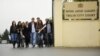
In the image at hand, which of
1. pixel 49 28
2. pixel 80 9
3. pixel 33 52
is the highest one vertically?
pixel 80 9

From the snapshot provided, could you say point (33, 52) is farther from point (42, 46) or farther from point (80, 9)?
point (80, 9)

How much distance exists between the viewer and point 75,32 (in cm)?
1202

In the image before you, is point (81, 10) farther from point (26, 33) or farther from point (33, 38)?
point (26, 33)

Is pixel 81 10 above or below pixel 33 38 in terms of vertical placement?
above

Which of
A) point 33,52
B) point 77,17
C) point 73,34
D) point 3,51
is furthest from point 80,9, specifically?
point 3,51

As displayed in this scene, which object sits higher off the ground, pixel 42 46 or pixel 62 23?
pixel 62 23

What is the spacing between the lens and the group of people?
1127 centimetres

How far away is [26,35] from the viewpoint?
11.3m

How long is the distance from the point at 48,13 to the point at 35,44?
4.80 ft

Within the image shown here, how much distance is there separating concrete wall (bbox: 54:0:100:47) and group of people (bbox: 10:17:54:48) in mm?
531

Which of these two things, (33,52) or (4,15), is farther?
(4,15)

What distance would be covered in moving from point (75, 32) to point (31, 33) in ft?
6.79

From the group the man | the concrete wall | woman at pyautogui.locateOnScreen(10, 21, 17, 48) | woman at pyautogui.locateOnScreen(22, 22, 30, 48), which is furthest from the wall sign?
woman at pyautogui.locateOnScreen(10, 21, 17, 48)

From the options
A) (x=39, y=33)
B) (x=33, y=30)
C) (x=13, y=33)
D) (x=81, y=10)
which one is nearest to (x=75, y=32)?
(x=81, y=10)
